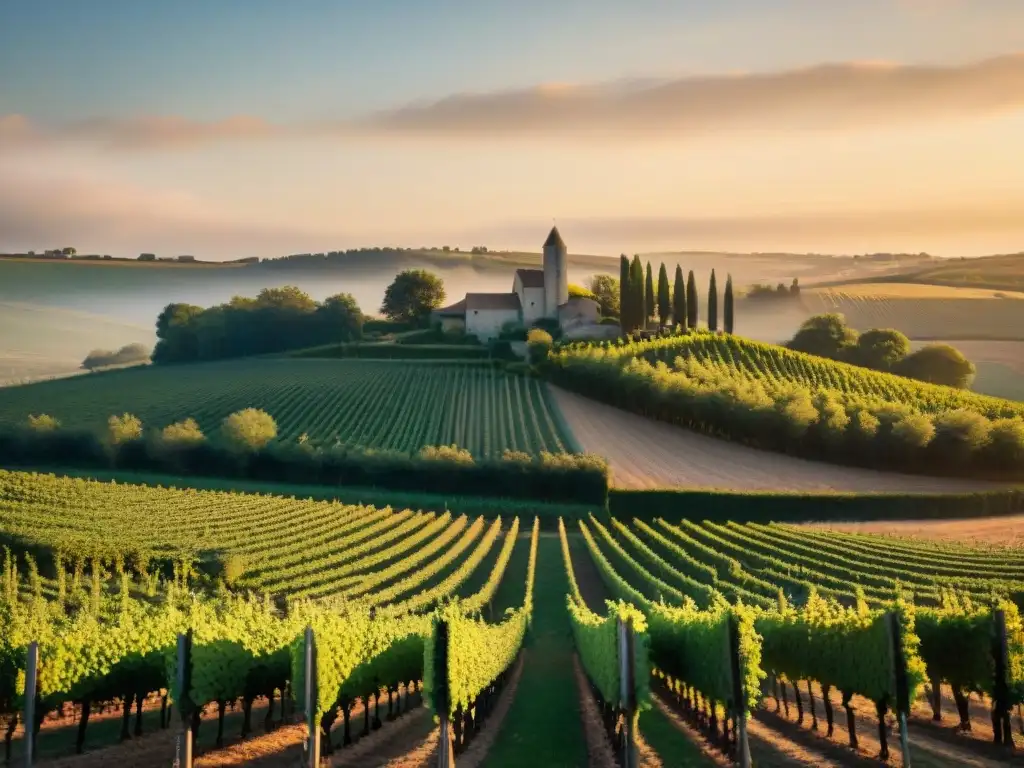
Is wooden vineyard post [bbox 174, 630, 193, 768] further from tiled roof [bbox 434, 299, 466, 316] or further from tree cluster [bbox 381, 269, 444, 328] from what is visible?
tree cluster [bbox 381, 269, 444, 328]

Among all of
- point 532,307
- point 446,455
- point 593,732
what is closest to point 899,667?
point 593,732

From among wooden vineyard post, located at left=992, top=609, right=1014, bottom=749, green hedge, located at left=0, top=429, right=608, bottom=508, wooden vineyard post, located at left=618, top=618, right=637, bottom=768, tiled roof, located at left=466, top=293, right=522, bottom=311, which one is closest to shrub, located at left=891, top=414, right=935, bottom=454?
green hedge, located at left=0, top=429, right=608, bottom=508

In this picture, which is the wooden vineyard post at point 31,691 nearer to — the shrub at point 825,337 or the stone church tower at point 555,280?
the stone church tower at point 555,280

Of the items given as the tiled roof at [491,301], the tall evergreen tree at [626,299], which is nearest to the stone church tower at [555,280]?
the tiled roof at [491,301]


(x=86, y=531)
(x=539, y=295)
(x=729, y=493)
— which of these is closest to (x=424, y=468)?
(x=729, y=493)

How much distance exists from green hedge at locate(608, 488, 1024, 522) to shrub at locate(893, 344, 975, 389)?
147 feet

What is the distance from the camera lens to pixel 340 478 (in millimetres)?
53250

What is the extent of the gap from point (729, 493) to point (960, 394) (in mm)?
36359

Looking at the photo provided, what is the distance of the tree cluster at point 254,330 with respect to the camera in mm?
93000

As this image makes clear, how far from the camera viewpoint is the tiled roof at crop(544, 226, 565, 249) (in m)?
94.7

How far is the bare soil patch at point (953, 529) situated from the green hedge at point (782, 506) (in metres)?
0.94

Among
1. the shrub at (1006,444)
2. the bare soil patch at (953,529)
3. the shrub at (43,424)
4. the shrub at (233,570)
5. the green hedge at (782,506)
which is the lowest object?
the bare soil patch at (953,529)

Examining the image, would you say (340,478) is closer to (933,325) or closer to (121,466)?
(121,466)

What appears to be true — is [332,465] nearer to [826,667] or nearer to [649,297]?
[826,667]
